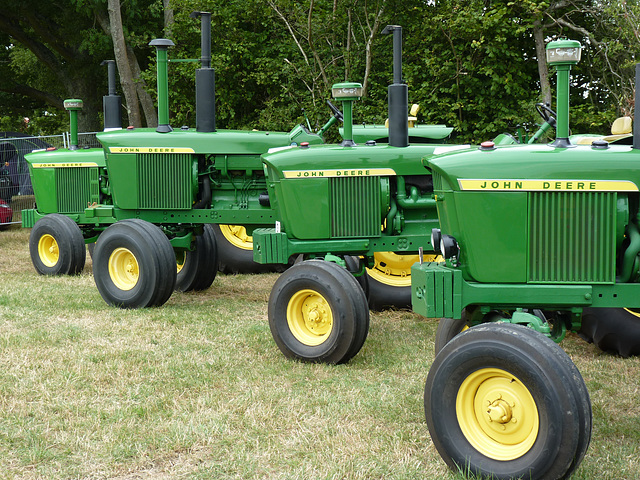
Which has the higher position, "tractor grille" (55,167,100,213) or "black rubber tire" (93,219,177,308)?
"tractor grille" (55,167,100,213)

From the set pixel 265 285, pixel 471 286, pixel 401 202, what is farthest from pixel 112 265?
pixel 471 286

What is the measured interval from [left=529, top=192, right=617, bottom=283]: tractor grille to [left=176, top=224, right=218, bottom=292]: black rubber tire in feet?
14.7

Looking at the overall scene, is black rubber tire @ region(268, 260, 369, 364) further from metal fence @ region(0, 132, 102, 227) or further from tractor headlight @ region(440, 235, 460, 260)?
metal fence @ region(0, 132, 102, 227)

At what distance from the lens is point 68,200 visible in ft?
28.4

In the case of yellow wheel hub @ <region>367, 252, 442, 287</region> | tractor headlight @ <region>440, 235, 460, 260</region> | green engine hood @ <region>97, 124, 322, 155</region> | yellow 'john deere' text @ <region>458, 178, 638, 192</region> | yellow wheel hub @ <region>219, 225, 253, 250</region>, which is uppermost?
green engine hood @ <region>97, 124, 322, 155</region>

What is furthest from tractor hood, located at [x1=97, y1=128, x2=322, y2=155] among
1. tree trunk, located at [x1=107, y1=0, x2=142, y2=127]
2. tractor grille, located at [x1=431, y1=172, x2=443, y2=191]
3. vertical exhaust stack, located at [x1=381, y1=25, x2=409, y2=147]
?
tree trunk, located at [x1=107, y1=0, x2=142, y2=127]

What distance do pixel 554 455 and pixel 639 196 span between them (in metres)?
1.19

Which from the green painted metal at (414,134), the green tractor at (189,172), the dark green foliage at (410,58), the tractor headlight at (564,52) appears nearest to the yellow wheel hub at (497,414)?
the tractor headlight at (564,52)

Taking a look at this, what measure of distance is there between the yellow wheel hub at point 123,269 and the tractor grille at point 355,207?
6.55ft

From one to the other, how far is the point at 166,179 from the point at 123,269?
90 centimetres

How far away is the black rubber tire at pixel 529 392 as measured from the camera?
104 inches

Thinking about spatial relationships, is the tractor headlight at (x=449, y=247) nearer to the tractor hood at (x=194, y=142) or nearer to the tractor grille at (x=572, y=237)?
the tractor grille at (x=572, y=237)

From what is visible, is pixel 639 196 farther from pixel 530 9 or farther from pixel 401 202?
pixel 530 9

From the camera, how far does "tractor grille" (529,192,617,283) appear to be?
312cm
